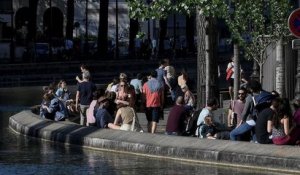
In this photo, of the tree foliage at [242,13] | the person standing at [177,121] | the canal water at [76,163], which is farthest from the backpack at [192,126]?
the tree foliage at [242,13]

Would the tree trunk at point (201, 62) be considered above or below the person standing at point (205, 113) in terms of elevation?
above

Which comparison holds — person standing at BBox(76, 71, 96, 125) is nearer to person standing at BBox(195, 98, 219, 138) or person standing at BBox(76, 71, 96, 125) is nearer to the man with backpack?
person standing at BBox(195, 98, 219, 138)

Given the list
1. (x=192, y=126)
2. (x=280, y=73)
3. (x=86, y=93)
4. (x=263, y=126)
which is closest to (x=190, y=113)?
(x=192, y=126)

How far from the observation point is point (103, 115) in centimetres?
2452

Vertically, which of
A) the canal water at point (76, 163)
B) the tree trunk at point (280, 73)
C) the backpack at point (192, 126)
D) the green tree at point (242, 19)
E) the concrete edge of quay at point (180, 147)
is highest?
the green tree at point (242, 19)

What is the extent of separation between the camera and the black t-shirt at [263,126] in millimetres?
20047

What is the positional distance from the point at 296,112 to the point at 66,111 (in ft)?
31.6

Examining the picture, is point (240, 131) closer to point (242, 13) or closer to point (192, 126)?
point (192, 126)

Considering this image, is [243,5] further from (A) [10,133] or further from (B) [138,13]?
(A) [10,133]

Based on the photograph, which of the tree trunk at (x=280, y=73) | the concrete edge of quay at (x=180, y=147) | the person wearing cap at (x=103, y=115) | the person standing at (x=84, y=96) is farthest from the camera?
the person standing at (x=84, y=96)

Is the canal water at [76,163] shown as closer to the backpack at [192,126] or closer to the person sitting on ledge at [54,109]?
the backpack at [192,126]

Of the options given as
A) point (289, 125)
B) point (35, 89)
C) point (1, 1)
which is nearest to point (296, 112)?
point (289, 125)

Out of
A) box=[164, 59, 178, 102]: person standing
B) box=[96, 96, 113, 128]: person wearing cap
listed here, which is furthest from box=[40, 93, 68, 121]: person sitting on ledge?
box=[164, 59, 178, 102]: person standing

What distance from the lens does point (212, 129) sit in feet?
72.8
